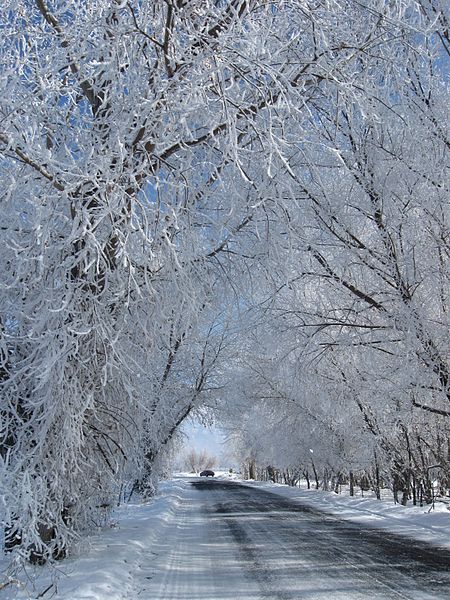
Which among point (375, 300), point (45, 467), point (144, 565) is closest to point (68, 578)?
point (45, 467)

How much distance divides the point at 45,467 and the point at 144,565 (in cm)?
328

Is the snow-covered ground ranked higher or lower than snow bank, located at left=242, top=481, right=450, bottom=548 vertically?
lower

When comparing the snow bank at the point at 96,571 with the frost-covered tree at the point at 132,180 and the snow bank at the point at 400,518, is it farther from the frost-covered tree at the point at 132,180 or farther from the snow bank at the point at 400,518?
the snow bank at the point at 400,518

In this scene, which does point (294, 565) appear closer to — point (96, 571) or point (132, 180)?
point (96, 571)

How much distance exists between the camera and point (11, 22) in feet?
22.6

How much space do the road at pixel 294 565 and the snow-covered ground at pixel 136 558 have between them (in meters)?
0.07

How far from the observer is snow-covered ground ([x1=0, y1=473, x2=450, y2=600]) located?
675cm

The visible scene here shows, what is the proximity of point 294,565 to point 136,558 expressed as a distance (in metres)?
2.55

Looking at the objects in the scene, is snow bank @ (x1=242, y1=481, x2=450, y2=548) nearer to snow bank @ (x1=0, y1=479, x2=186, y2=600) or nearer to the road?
the road

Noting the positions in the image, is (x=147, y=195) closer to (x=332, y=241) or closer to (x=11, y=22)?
(x=11, y=22)

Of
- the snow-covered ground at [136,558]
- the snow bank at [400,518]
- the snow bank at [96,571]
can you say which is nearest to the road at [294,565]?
the snow-covered ground at [136,558]

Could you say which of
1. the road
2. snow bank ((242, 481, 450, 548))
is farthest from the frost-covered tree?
snow bank ((242, 481, 450, 548))

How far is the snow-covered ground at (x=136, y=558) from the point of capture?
675cm

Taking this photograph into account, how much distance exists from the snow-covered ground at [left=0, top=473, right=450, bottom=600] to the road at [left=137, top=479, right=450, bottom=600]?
7 cm
